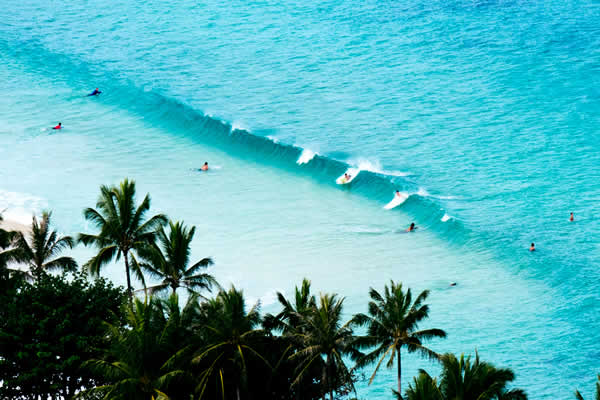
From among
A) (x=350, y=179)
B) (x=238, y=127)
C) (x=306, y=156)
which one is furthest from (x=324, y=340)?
(x=238, y=127)

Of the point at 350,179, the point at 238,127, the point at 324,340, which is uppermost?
the point at 238,127

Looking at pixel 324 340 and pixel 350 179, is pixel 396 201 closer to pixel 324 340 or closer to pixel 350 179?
pixel 350 179

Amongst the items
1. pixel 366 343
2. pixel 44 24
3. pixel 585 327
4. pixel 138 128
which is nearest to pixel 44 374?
pixel 366 343

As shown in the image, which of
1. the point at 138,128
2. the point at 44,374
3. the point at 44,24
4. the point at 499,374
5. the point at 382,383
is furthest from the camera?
the point at 44,24

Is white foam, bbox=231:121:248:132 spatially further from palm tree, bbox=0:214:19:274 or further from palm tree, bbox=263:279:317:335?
palm tree, bbox=263:279:317:335

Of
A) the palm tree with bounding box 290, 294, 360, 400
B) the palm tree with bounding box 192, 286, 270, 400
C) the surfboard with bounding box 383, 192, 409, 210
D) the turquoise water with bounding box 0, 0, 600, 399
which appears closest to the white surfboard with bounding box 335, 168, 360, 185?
the turquoise water with bounding box 0, 0, 600, 399

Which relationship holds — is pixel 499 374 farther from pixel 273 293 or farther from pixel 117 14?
pixel 117 14

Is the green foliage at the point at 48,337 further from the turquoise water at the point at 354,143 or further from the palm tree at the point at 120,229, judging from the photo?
the turquoise water at the point at 354,143

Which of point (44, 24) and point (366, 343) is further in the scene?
point (44, 24)
